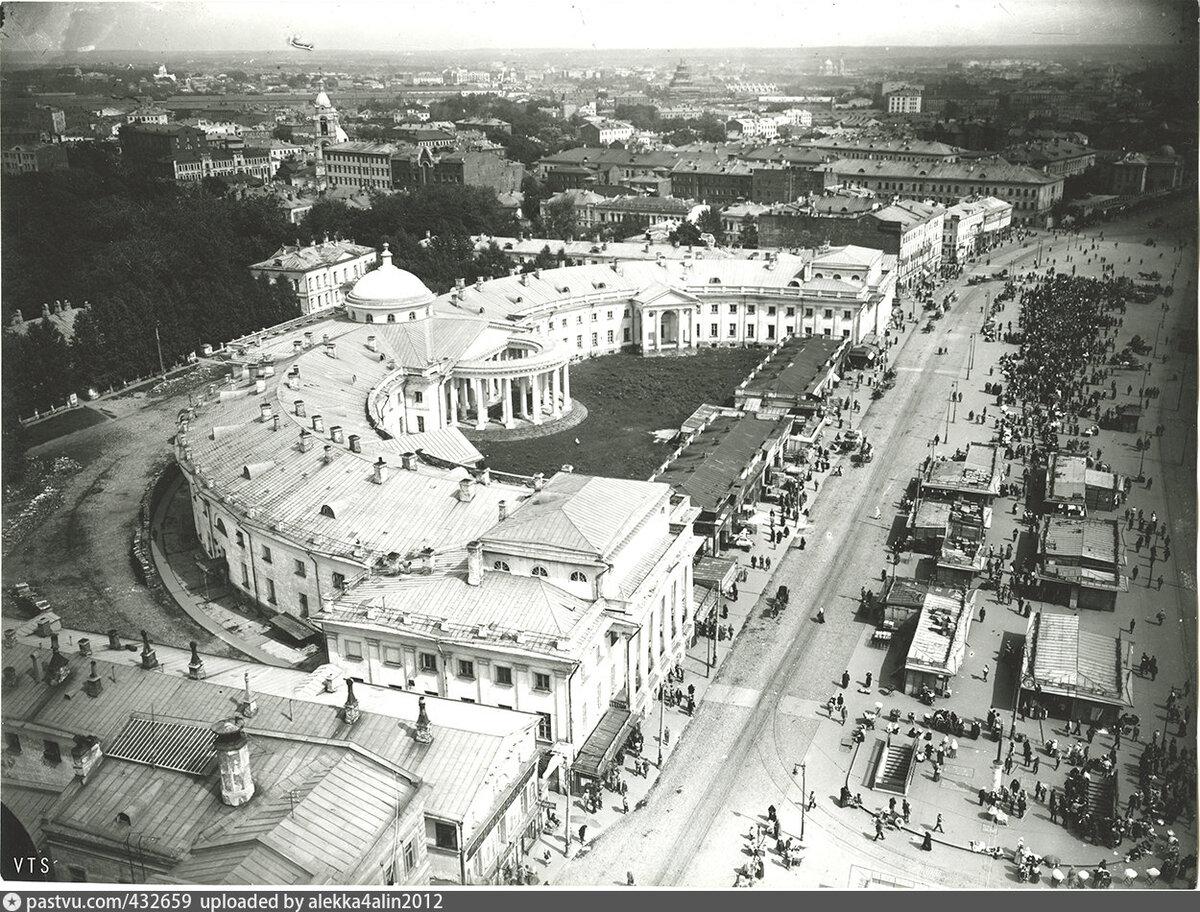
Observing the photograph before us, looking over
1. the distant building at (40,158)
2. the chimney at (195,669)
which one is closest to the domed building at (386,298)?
the distant building at (40,158)

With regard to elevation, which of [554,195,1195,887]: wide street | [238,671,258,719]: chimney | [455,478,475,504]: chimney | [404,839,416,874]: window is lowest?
[554,195,1195,887]: wide street

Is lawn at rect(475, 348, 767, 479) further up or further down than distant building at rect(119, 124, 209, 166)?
further down

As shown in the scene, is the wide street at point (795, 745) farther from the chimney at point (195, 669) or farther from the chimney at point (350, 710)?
the chimney at point (195, 669)

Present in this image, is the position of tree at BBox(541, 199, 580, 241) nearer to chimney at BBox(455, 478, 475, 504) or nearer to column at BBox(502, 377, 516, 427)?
column at BBox(502, 377, 516, 427)

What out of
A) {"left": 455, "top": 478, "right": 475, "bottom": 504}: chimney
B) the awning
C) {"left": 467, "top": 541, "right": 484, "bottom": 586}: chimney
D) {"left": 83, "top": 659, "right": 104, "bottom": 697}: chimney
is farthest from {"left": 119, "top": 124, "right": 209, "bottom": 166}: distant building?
the awning

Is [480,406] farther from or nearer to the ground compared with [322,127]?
nearer to the ground

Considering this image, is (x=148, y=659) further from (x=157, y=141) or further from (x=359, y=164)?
(x=359, y=164)

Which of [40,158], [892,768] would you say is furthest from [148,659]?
[40,158]
